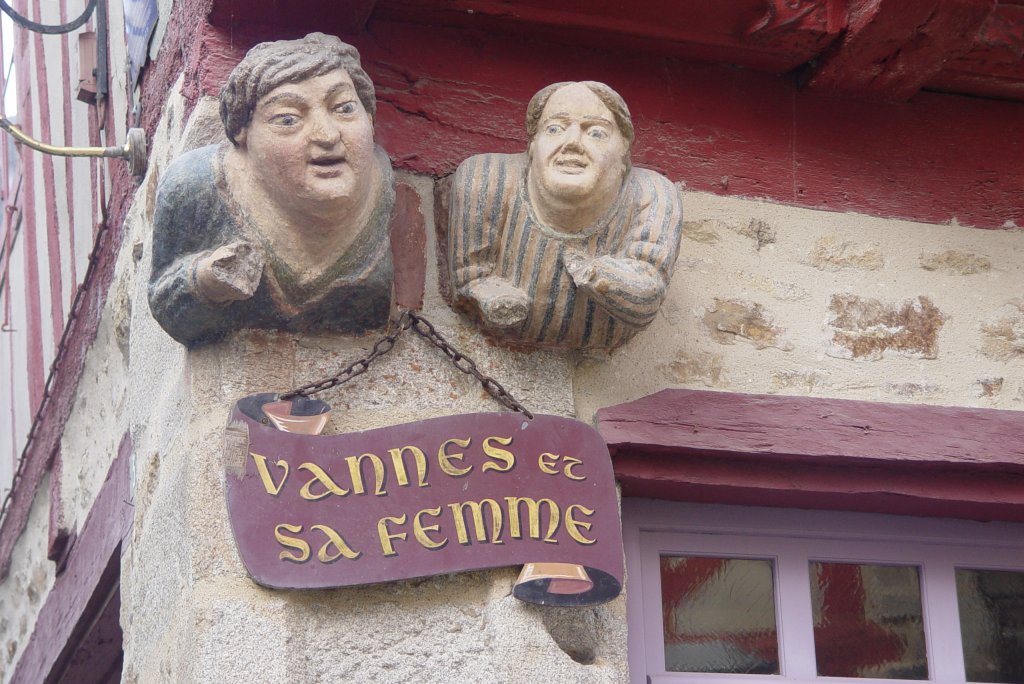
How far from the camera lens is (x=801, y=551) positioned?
3467 millimetres

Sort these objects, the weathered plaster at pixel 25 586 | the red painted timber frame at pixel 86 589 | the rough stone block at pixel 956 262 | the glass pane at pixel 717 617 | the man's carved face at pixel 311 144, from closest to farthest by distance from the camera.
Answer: the man's carved face at pixel 311 144
the glass pane at pixel 717 617
the rough stone block at pixel 956 262
the red painted timber frame at pixel 86 589
the weathered plaster at pixel 25 586

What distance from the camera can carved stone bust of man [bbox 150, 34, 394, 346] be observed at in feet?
9.75

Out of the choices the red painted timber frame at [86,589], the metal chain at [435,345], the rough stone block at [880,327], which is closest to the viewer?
the metal chain at [435,345]

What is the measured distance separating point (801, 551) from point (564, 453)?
25.6 inches

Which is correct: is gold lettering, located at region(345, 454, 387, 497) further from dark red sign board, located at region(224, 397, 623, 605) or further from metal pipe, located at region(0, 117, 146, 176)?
metal pipe, located at region(0, 117, 146, 176)

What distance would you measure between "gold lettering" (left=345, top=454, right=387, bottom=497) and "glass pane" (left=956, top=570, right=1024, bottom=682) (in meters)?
1.28

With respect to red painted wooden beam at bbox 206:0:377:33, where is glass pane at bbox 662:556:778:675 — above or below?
below

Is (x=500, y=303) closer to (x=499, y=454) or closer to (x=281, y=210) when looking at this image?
(x=499, y=454)

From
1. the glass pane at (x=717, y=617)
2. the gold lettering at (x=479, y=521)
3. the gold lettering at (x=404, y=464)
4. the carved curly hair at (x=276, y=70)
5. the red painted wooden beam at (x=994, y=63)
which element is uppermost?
the red painted wooden beam at (x=994, y=63)

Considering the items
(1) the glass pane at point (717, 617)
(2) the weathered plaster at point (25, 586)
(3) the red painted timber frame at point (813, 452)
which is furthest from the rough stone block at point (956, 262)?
(2) the weathered plaster at point (25, 586)

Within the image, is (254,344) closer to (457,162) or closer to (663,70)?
(457,162)

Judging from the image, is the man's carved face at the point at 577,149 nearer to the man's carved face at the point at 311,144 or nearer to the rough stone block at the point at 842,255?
the man's carved face at the point at 311,144

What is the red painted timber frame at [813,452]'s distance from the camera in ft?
10.7

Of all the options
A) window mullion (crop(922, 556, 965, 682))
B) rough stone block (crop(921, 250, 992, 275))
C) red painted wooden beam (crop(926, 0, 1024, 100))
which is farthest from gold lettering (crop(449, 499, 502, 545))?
red painted wooden beam (crop(926, 0, 1024, 100))
